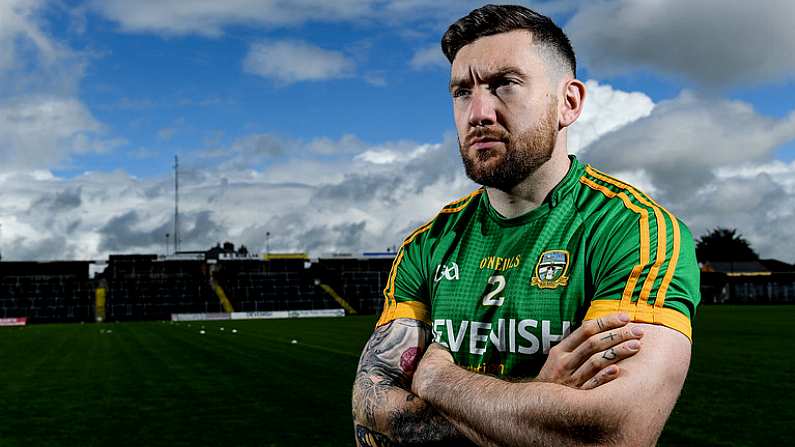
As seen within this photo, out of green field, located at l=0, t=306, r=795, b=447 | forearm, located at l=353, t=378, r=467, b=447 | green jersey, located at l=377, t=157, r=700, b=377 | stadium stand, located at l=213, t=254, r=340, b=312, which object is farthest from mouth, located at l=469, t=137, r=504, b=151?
stadium stand, located at l=213, t=254, r=340, b=312

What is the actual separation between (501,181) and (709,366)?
46.7 ft

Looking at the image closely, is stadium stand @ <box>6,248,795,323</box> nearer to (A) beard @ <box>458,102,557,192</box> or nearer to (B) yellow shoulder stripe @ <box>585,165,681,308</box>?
(A) beard @ <box>458,102,557,192</box>

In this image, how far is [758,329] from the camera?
26219 mm

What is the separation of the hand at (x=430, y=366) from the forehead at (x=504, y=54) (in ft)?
3.19

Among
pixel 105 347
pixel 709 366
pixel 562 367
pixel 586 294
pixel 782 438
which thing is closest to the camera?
pixel 562 367

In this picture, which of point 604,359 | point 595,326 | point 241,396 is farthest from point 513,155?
point 241,396

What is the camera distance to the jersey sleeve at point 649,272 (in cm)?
222

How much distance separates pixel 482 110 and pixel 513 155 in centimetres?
18

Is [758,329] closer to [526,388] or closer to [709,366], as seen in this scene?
[709,366]

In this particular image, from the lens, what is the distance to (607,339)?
2195 millimetres

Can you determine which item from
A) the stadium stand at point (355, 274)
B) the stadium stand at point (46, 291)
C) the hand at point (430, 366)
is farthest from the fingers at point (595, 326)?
the stadium stand at point (355, 274)

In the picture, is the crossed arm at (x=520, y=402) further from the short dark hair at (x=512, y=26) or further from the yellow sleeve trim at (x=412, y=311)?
the short dark hair at (x=512, y=26)

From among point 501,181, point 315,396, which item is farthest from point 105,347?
point 501,181

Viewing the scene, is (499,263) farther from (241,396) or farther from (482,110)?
(241,396)
